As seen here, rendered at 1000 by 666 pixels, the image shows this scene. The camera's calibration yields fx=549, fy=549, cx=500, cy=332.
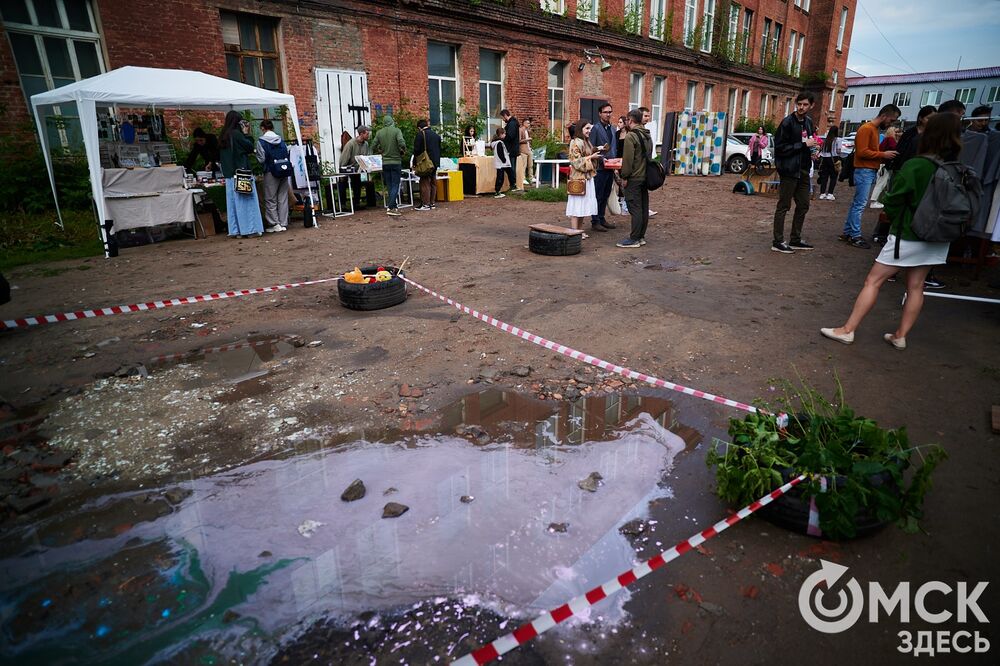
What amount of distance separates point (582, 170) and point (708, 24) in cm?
2310

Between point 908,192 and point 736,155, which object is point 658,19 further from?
point 908,192

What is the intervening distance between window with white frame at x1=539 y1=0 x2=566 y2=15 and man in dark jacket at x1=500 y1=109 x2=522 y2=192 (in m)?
5.44

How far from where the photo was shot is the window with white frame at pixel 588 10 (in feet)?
65.0

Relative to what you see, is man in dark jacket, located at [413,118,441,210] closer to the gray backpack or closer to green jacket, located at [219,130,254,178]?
green jacket, located at [219,130,254,178]

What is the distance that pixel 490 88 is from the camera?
18.1 m

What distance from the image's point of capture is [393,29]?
1482 centimetres

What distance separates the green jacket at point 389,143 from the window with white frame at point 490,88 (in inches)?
223

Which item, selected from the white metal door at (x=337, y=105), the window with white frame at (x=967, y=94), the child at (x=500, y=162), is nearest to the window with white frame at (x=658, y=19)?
the child at (x=500, y=162)

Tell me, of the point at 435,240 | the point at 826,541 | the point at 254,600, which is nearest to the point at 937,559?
the point at 826,541

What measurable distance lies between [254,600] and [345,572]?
1.30 feet

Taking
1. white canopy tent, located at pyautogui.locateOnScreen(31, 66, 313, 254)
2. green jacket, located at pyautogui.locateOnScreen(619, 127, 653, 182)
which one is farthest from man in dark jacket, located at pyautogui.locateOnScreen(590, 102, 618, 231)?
white canopy tent, located at pyautogui.locateOnScreen(31, 66, 313, 254)

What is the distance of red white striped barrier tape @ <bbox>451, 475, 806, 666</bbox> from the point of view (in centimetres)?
205

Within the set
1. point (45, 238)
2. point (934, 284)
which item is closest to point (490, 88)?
point (45, 238)

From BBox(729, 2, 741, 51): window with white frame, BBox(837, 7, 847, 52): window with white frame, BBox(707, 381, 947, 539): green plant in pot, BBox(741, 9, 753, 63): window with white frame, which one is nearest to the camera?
BBox(707, 381, 947, 539): green plant in pot
